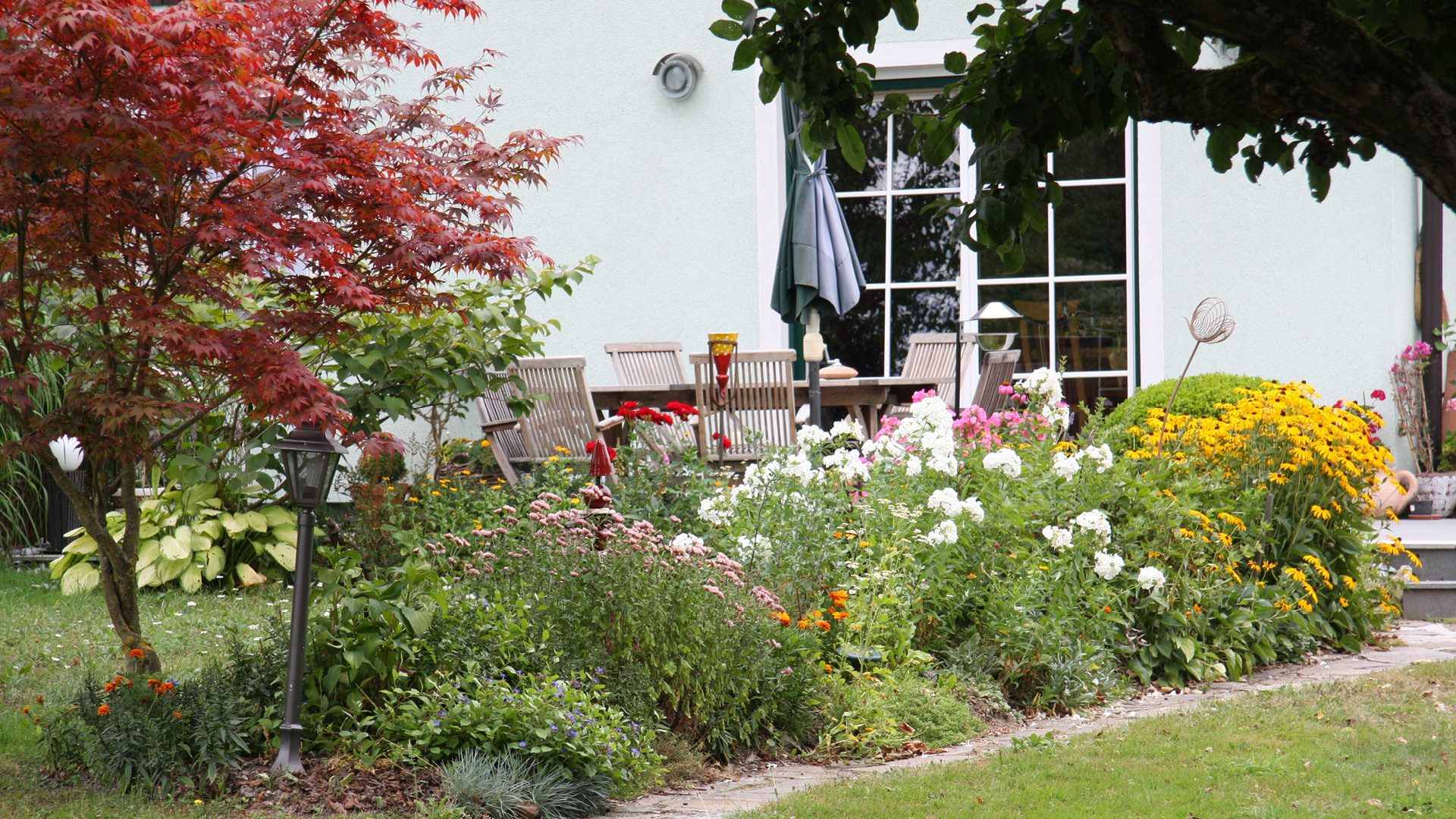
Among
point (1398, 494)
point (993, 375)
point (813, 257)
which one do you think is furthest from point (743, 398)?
point (1398, 494)

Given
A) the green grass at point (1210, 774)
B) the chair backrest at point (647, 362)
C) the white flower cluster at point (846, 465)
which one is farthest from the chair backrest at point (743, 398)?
the green grass at point (1210, 774)

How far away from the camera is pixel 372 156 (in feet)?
11.7

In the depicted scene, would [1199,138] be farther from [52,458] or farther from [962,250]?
[52,458]

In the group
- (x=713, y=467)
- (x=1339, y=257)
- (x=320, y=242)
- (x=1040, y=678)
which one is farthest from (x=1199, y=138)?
(x=320, y=242)

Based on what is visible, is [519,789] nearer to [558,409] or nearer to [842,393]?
[558,409]

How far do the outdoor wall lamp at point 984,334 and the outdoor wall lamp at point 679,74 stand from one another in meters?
2.32

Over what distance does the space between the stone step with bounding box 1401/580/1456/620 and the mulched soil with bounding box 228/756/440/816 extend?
16.2 ft

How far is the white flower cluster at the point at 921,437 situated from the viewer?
195 inches

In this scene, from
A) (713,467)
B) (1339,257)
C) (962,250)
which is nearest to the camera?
(713,467)

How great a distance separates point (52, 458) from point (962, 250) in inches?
241

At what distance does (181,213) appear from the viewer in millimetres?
3514

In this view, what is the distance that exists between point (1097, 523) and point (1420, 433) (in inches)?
171

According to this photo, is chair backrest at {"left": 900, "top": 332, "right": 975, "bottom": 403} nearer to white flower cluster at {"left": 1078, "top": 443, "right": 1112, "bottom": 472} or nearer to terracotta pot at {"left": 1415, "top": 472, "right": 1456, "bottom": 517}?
white flower cluster at {"left": 1078, "top": 443, "right": 1112, "bottom": 472}

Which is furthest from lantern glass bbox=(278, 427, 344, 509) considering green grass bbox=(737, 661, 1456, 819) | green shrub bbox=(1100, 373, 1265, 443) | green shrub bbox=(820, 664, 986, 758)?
green shrub bbox=(1100, 373, 1265, 443)
